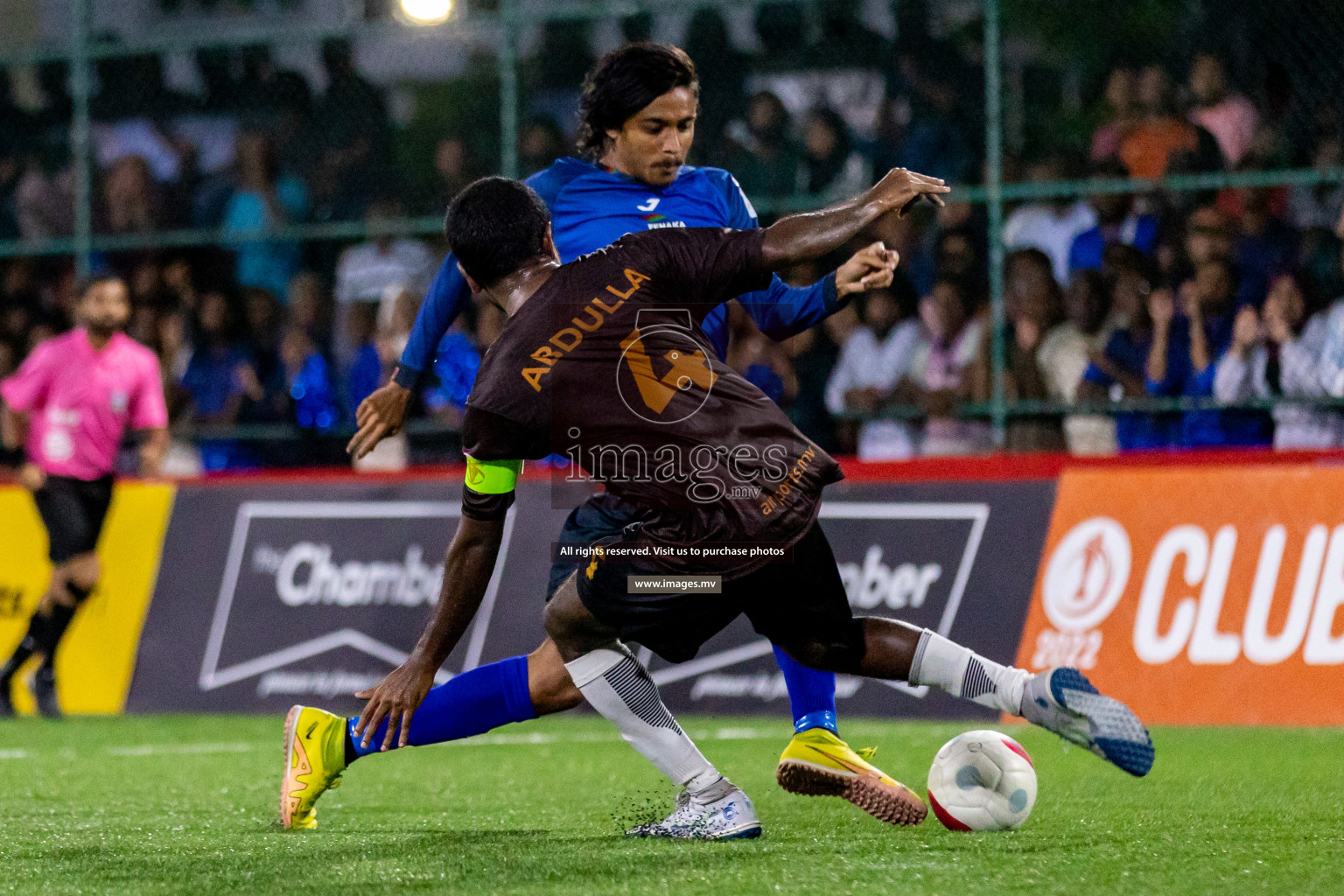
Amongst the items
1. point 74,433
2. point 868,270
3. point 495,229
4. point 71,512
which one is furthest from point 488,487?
point 74,433

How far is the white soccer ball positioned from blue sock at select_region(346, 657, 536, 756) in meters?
1.09

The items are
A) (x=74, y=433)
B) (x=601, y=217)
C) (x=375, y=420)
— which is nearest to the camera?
(x=375, y=420)

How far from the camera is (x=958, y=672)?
14.1ft

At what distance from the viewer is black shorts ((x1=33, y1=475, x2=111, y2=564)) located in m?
9.07

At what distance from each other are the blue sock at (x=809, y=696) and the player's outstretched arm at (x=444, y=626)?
104cm

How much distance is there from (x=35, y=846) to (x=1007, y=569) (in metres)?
4.58

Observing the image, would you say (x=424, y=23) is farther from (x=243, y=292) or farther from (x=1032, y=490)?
(x=1032, y=490)

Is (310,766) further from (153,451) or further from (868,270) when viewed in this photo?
(153,451)

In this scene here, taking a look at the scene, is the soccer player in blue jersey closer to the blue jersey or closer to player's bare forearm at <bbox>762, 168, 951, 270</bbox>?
the blue jersey

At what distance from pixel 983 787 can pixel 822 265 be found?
5724 millimetres

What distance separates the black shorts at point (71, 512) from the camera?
907cm

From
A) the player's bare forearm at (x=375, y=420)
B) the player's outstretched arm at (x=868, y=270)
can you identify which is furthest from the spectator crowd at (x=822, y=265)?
the player's outstretched arm at (x=868, y=270)

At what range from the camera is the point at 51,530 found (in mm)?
9086

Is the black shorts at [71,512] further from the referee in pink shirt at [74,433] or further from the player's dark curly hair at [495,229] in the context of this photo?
the player's dark curly hair at [495,229]
